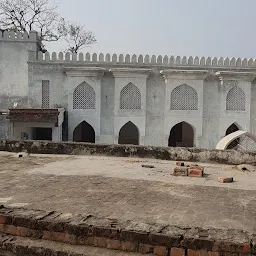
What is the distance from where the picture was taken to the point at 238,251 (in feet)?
8.58

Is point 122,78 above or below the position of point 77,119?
above

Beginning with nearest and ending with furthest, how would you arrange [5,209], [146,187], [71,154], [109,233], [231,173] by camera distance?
[109,233]
[5,209]
[146,187]
[231,173]
[71,154]

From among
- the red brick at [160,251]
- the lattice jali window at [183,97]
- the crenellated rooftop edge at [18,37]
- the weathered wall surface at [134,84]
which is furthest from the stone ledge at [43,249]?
the crenellated rooftop edge at [18,37]

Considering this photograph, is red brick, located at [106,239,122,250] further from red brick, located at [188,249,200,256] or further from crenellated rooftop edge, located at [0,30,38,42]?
crenellated rooftop edge, located at [0,30,38,42]

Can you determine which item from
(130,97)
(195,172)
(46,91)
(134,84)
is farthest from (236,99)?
(195,172)

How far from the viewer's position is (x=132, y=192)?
4605 mm

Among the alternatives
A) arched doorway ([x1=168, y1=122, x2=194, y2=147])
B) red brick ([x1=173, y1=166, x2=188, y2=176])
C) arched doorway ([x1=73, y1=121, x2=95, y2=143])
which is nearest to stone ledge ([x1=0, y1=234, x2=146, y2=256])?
red brick ([x1=173, y1=166, x2=188, y2=176])

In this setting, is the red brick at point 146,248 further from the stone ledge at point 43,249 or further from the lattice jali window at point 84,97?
the lattice jali window at point 84,97

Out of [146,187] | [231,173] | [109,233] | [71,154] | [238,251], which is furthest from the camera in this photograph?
[71,154]

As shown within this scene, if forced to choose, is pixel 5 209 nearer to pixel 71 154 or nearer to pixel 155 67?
pixel 71 154

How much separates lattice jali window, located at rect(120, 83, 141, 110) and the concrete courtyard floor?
11.6 metres

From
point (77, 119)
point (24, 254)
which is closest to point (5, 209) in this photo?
point (24, 254)

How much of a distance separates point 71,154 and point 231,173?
3.66 m

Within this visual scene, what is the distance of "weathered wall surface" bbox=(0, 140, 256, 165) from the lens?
7742mm
